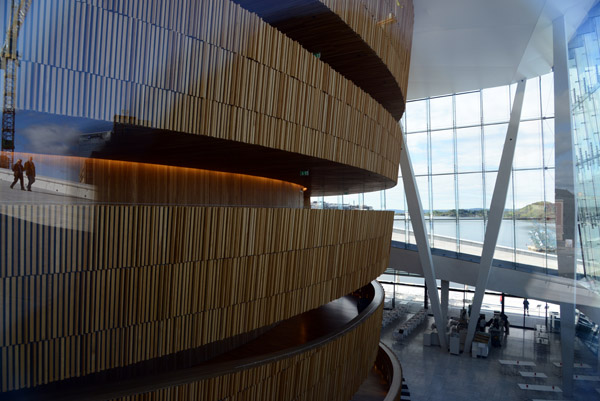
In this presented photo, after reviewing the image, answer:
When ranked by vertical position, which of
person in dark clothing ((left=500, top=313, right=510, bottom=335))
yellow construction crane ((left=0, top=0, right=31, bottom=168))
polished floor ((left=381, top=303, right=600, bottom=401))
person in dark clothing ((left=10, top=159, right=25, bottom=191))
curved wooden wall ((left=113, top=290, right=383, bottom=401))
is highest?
yellow construction crane ((left=0, top=0, right=31, bottom=168))

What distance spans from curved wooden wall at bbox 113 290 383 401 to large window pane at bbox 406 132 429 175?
71.8ft

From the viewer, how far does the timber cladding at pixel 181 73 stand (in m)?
5.03

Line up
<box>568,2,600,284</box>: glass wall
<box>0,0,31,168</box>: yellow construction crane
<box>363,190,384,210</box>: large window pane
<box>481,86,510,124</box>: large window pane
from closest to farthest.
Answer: <box>0,0,31,168</box>: yellow construction crane
<box>568,2,600,284</box>: glass wall
<box>481,86,510,124</box>: large window pane
<box>363,190,384,210</box>: large window pane

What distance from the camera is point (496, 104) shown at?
29219 millimetres

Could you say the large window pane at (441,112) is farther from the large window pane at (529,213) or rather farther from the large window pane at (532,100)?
the large window pane at (529,213)

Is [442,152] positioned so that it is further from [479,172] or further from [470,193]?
[470,193]

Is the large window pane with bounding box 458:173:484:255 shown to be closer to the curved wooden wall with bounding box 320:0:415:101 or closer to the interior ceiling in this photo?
the interior ceiling

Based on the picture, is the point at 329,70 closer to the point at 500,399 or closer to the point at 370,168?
the point at 370,168

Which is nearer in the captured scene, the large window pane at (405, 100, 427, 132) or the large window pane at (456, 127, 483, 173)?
the large window pane at (456, 127, 483, 173)

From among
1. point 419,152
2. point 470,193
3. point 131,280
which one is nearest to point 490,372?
point 470,193

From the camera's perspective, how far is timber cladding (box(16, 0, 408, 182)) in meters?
5.03

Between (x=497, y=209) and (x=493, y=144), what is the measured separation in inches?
268

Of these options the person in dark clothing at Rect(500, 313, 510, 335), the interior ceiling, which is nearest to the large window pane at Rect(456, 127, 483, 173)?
the interior ceiling

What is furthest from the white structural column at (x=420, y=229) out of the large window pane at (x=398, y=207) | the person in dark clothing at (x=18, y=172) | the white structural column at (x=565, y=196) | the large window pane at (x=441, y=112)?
the person in dark clothing at (x=18, y=172)
